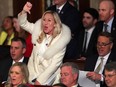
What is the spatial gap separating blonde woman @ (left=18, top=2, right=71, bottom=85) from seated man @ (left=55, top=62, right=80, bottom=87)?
23.1 inches

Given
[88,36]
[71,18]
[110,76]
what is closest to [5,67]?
[71,18]

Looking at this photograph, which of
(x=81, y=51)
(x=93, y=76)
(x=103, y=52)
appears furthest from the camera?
(x=81, y=51)

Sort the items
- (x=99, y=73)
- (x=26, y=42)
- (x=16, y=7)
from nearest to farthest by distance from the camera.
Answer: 1. (x=99, y=73)
2. (x=26, y=42)
3. (x=16, y=7)

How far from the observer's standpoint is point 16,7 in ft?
38.6

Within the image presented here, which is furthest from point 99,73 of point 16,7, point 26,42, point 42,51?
point 16,7

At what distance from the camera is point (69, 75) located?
24.0ft

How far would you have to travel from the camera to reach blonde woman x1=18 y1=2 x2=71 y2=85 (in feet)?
25.9

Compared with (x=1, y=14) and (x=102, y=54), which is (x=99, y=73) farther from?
(x=1, y=14)

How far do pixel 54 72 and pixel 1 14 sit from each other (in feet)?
13.4

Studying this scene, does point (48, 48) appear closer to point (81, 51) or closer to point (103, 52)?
point (103, 52)

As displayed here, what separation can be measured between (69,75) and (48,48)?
0.78 m

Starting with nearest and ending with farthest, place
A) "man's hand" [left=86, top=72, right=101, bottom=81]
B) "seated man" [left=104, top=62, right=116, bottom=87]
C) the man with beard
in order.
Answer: "seated man" [left=104, top=62, right=116, bottom=87] < "man's hand" [left=86, top=72, right=101, bottom=81] < the man with beard

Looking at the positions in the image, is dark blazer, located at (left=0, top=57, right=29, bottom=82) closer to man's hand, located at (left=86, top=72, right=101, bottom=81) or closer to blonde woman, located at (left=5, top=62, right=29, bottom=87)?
blonde woman, located at (left=5, top=62, right=29, bottom=87)

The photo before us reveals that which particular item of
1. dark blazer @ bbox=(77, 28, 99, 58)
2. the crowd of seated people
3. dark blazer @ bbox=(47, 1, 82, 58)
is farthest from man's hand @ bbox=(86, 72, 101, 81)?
dark blazer @ bbox=(47, 1, 82, 58)
